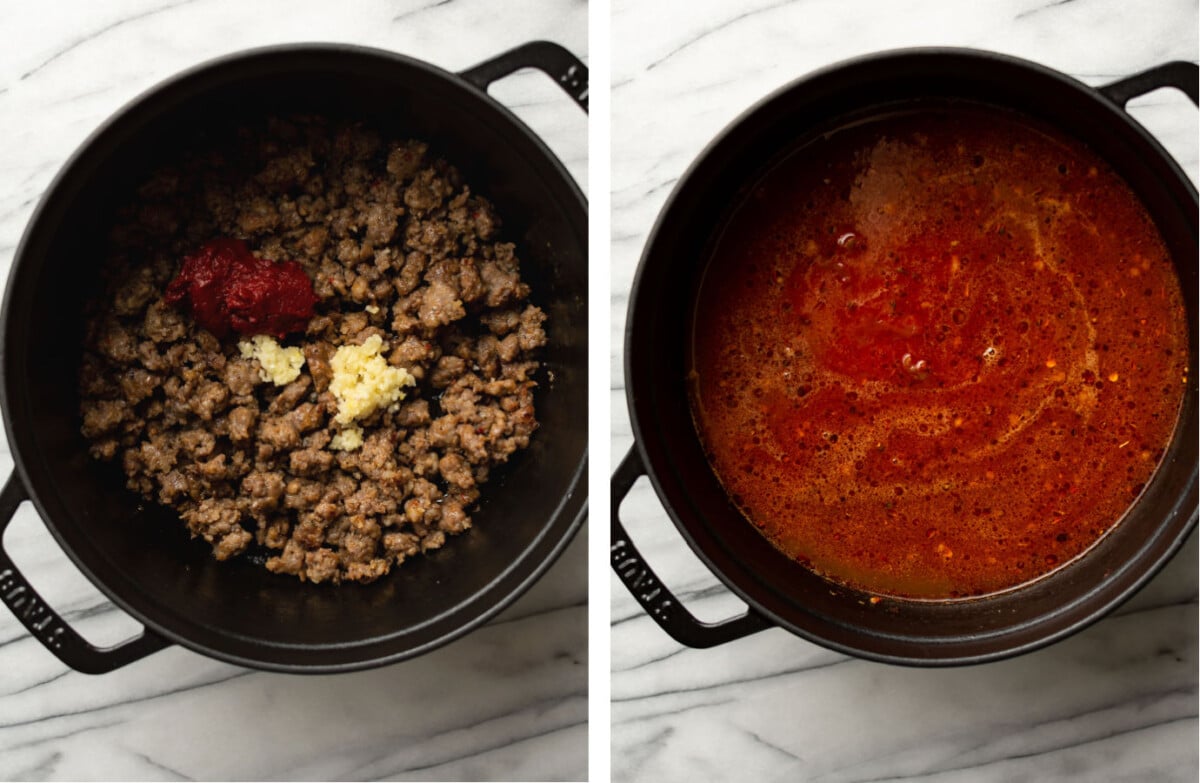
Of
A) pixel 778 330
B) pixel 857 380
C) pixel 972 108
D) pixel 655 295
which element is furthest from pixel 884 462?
pixel 972 108

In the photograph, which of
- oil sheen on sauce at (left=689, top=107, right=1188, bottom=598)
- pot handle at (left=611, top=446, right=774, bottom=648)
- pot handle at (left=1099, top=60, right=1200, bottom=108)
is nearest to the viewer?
pot handle at (left=1099, top=60, right=1200, bottom=108)

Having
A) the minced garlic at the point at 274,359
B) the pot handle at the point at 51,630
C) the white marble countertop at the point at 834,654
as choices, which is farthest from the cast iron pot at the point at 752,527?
the pot handle at the point at 51,630

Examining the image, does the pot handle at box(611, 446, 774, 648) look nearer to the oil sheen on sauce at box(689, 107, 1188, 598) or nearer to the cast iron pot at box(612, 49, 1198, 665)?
the cast iron pot at box(612, 49, 1198, 665)

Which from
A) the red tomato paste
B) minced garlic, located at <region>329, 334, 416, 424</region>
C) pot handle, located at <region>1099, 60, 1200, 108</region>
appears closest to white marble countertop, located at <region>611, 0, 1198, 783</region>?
pot handle, located at <region>1099, 60, 1200, 108</region>

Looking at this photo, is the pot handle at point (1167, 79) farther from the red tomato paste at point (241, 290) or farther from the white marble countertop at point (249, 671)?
the red tomato paste at point (241, 290)

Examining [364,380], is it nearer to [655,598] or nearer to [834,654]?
[655,598]

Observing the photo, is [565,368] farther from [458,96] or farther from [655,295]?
[458,96]
